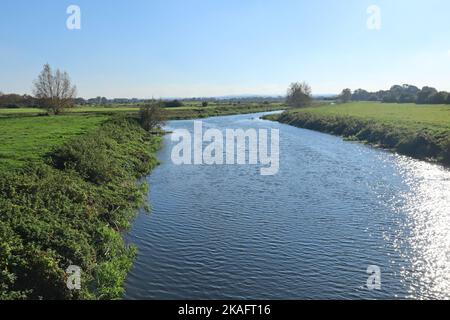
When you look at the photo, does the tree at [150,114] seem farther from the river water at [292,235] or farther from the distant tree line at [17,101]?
the distant tree line at [17,101]

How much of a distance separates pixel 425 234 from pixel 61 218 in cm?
1706

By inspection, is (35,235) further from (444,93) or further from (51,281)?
(444,93)

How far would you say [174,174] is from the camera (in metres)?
36.5

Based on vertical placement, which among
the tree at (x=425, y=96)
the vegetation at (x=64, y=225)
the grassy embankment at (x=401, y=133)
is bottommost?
the vegetation at (x=64, y=225)

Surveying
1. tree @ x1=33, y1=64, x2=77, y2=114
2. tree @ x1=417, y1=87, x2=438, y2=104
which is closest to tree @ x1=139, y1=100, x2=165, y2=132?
tree @ x1=33, y1=64, x2=77, y2=114

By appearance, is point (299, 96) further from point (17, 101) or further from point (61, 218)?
point (61, 218)

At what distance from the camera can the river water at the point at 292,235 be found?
50.7 ft

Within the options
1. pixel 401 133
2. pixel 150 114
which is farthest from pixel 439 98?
pixel 150 114

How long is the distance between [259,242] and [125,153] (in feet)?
73.3

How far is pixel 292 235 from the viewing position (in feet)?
68.0

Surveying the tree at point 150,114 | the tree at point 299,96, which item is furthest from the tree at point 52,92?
the tree at point 299,96

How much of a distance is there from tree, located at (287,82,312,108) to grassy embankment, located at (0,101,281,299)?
129894mm
